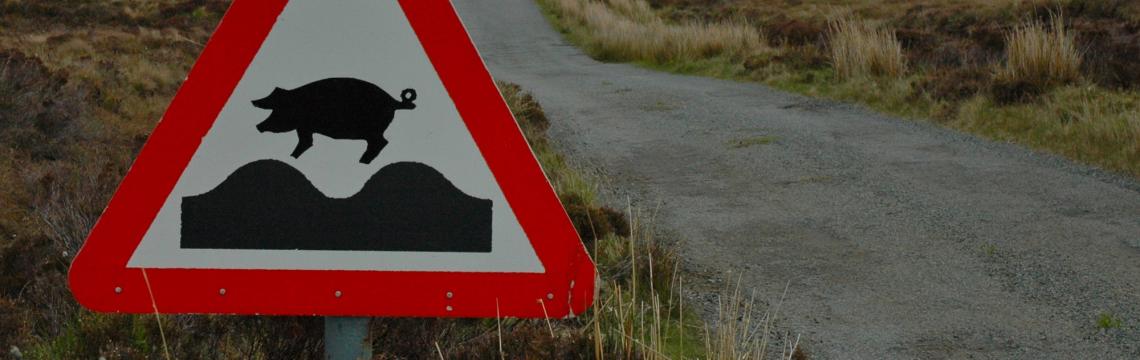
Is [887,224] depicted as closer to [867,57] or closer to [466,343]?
[466,343]

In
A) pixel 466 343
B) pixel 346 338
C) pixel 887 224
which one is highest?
pixel 346 338

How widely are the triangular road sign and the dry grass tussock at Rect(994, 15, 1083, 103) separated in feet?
31.2

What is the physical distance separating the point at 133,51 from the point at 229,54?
20.2m

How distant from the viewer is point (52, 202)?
17.9ft

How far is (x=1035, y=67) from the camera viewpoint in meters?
11.1

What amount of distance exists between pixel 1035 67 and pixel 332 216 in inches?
409

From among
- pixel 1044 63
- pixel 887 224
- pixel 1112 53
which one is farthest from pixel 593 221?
pixel 1112 53

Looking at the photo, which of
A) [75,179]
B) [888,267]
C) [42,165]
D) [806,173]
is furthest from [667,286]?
[42,165]

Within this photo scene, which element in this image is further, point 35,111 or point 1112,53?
point 1112,53

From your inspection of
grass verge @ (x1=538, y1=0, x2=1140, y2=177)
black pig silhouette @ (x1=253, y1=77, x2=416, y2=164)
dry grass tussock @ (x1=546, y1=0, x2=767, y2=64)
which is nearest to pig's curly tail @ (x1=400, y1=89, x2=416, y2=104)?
black pig silhouette @ (x1=253, y1=77, x2=416, y2=164)

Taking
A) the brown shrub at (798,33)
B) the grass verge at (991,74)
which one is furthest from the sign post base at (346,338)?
the brown shrub at (798,33)

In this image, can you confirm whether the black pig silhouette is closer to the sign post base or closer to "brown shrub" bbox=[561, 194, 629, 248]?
the sign post base

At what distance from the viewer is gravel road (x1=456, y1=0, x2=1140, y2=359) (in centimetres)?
444

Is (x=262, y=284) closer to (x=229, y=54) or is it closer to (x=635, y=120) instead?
(x=229, y=54)
